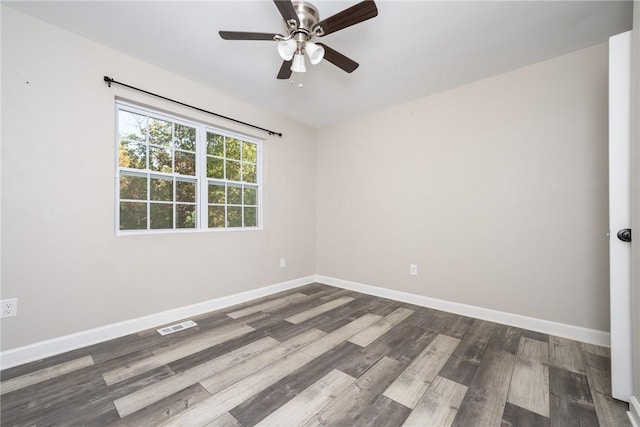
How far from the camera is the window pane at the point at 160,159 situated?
8.59 ft

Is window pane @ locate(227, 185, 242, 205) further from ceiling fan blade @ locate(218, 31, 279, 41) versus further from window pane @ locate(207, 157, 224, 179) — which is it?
ceiling fan blade @ locate(218, 31, 279, 41)

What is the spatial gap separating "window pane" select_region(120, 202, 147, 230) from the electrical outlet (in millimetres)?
825

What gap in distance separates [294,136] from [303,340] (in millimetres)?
2890

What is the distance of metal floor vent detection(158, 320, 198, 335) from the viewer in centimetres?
240

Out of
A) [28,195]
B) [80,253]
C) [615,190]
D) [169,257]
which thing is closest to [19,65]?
[28,195]

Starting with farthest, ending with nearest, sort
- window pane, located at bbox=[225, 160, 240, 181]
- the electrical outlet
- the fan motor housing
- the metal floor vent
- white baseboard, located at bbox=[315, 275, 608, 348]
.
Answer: window pane, located at bbox=[225, 160, 240, 181] < the metal floor vent < white baseboard, located at bbox=[315, 275, 608, 348] < the electrical outlet < the fan motor housing

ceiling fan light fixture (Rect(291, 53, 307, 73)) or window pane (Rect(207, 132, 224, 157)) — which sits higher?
ceiling fan light fixture (Rect(291, 53, 307, 73))

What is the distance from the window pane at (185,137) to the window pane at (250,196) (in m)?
0.83

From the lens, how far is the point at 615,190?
157 centimetres

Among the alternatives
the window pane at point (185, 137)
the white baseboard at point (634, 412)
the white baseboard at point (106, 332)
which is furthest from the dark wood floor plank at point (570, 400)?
the window pane at point (185, 137)

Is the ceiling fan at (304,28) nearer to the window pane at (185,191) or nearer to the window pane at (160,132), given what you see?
the window pane at (160,132)

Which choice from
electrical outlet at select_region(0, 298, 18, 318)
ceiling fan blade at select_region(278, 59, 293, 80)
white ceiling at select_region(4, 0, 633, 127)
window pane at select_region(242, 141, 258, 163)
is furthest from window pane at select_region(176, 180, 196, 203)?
ceiling fan blade at select_region(278, 59, 293, 80)

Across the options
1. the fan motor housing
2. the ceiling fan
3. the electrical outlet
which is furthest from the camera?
the electrical outlet

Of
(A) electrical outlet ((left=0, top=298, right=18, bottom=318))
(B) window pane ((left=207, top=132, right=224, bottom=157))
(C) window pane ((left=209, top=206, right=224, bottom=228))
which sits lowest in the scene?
(A) electrical outlet ((left=0, top=298, right=18, bottom=318))
